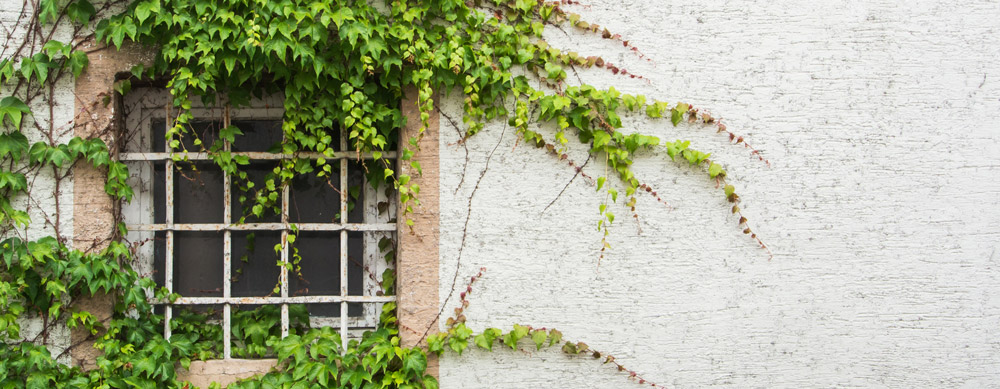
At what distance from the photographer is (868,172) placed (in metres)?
3.77

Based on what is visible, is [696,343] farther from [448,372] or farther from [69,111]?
[69,111]

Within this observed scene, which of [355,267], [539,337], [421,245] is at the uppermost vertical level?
[421,245]

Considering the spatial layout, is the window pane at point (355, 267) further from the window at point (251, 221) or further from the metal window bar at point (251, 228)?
the metal window bar at point (251, 228)

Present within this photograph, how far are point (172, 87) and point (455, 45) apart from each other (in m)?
1.32

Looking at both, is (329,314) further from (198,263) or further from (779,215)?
(779,215)

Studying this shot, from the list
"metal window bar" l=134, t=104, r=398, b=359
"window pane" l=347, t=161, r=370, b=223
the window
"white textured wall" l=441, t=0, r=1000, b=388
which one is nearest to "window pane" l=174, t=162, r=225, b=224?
the window

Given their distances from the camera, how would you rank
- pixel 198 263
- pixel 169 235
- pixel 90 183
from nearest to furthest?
pixel 90 183
pixel 169 235
pixel 198 263

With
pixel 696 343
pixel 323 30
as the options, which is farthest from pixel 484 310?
pixel 323 30

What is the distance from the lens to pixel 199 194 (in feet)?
12.9

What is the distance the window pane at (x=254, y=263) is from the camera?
392 cm

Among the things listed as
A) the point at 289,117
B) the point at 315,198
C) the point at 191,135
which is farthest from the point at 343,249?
the point at 191,135

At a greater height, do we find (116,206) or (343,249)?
(116,206)

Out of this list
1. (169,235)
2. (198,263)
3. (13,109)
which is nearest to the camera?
(13,109)

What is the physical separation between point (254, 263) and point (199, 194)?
0.42m
